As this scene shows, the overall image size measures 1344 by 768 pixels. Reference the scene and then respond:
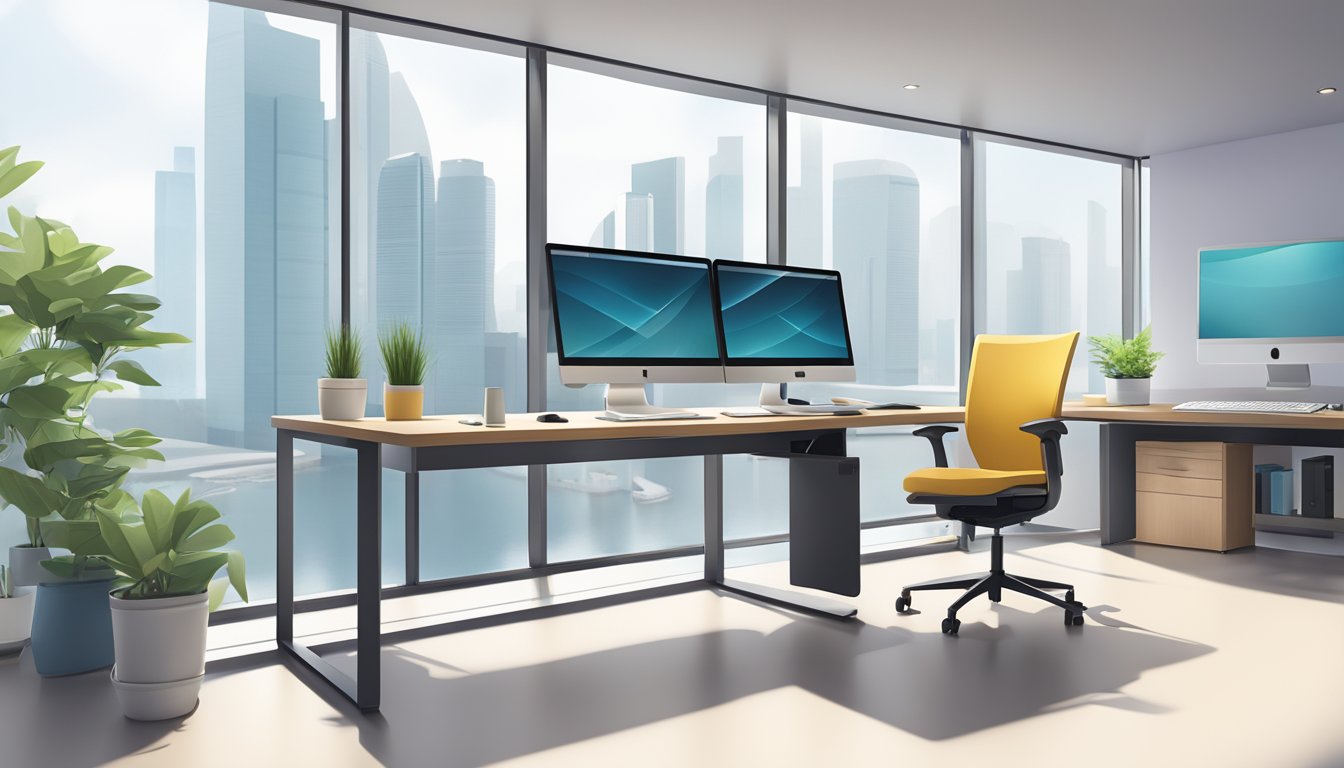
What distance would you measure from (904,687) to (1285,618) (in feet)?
6.36

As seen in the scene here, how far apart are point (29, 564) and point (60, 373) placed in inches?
25.0

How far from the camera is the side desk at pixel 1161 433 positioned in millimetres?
4254

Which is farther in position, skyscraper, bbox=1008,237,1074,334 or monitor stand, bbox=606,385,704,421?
skyscraper, bbox=1008,237,1074,334

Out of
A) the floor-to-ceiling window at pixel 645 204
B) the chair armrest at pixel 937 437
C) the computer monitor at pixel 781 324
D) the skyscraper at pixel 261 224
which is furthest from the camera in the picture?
the floor-to-ceiling window at pixel 645 204

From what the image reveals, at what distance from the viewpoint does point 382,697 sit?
2816 millimetres

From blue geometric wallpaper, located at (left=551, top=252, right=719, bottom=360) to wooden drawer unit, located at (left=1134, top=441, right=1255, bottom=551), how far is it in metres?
3.13

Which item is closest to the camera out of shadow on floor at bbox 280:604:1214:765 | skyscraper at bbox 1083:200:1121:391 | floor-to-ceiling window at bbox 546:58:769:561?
shadow on floor at bbox 280:604:1214:765

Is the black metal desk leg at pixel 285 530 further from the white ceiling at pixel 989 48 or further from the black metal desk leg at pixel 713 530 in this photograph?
the white ceiling at pixel 989 48

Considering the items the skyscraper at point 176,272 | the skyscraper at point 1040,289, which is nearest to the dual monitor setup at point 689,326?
the skyscraper at point 176,272

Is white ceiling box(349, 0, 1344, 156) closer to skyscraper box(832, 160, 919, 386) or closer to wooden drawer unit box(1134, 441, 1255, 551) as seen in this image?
skyscraper box(832, 160, 919, 386)

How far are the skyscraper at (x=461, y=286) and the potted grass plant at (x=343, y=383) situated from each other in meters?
1.17

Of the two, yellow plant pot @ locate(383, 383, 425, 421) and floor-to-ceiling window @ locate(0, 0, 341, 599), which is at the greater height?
floor-to-ceiling window @ locate(0, 0, 341, 599)

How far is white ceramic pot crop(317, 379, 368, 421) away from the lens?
301 cm

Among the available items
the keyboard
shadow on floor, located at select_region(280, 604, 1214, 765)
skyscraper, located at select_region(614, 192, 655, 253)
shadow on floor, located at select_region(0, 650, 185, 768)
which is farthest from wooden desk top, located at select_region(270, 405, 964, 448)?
the keyboard
